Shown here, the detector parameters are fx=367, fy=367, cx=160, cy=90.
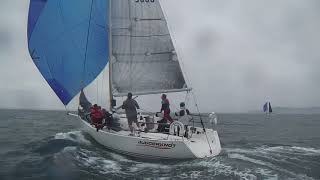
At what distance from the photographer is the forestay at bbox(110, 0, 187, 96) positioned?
1524 centimetres

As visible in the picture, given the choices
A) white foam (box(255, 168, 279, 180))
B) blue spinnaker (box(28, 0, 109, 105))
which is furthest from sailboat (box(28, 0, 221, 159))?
white foam (box(255, 168, 279, 180))

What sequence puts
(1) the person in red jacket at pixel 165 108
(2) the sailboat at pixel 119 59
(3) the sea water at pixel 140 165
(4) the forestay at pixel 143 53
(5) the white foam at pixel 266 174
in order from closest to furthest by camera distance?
(5) the white foam at pixel 266 174 < (3) the sea water at pixel 140 165 < (2) the sailboat at pixel 119 59 < (1) the person in red jacket at pixel 165 108 < (4) the forestay at pixel 143 53

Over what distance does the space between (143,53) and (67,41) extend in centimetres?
386

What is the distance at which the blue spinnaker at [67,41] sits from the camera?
54.7ft

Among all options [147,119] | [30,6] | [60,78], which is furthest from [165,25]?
[30,6]

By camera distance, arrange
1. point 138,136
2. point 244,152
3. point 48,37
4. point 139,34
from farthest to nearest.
→ point 48,37, point 139,34, point 244,152, point 138,136

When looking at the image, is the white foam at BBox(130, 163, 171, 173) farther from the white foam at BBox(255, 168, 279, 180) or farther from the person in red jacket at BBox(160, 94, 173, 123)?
the person in red jacket at BBox(160, 94, 173, 123)

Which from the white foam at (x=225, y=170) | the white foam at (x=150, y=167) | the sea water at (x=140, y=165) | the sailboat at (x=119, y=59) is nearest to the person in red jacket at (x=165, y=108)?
the sailboat at (x=119, y=59)

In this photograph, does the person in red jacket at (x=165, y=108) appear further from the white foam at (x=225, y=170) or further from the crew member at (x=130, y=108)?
the white foam at (x=225, y=170)

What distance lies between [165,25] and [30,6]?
21.4 feet

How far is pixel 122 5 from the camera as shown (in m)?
15.4

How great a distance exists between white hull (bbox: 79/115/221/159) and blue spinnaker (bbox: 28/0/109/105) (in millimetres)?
4131

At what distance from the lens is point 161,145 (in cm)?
1205

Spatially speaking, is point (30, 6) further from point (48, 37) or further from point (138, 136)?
point (138, 136)
